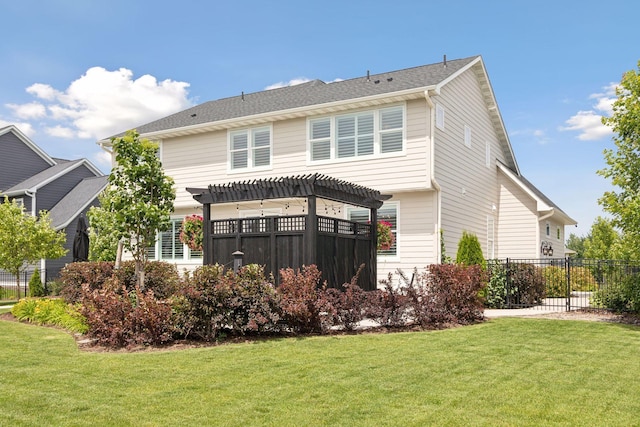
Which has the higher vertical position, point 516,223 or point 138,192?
point 138,192

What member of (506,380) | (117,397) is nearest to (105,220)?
(117,397)

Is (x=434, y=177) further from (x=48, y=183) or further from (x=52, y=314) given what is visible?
(x=48, y=183)

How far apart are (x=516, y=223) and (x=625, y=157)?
32.2 feet

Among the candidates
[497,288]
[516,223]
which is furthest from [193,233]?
[516,223]

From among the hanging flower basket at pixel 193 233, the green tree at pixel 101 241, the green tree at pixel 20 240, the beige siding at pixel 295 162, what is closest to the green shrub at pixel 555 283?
the beige siding at pixel 295 162

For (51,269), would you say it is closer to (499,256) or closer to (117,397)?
(499,256)

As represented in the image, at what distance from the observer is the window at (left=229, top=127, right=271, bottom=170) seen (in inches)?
725

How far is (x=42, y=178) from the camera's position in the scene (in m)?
31.4

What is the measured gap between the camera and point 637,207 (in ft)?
33.5

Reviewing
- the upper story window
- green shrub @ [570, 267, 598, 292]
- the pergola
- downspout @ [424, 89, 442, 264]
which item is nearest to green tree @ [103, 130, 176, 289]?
the pergola

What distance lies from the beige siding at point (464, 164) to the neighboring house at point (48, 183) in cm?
2044

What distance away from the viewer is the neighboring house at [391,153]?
15.6m

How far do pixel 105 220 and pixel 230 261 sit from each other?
7.99m

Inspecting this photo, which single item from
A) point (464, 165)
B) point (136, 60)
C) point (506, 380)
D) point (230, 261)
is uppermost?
point (136, 60)
